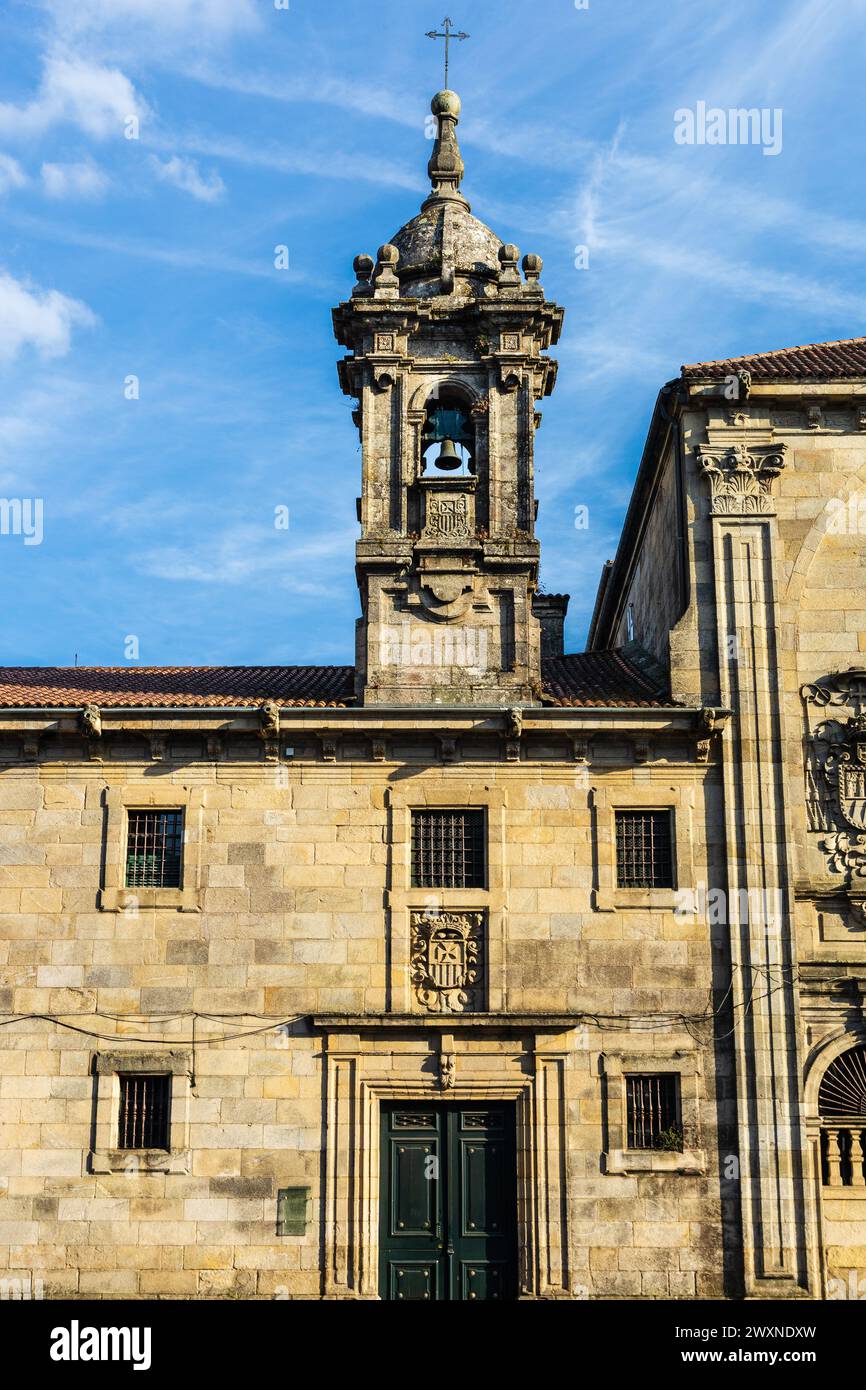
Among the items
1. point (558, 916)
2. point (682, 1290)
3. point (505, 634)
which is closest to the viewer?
point (682, 1290)

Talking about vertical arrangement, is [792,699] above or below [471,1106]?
above

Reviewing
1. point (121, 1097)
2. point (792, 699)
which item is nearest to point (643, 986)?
point (792, 699)

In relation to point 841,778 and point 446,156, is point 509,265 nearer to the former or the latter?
point 446,156

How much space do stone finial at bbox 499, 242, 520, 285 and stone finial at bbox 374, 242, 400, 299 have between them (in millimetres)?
1763

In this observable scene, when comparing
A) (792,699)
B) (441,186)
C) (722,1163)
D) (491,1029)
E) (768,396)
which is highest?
(441,186)

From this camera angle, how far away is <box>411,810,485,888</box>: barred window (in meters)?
24.6

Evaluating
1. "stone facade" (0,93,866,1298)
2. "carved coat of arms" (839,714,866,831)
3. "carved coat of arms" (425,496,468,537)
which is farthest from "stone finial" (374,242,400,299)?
"carved coat of arms" (839,714,866,831)

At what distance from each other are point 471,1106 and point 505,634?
24.0ft

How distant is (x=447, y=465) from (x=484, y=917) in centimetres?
822

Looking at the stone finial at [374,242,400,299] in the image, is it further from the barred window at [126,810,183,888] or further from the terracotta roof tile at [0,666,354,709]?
the barred window at [126,810,183,888]

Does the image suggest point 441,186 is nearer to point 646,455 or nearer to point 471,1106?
point 646,455

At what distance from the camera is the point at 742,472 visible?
85.1 feet

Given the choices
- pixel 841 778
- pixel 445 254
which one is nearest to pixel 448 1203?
pixel 841 778

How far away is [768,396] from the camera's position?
1024 inches
